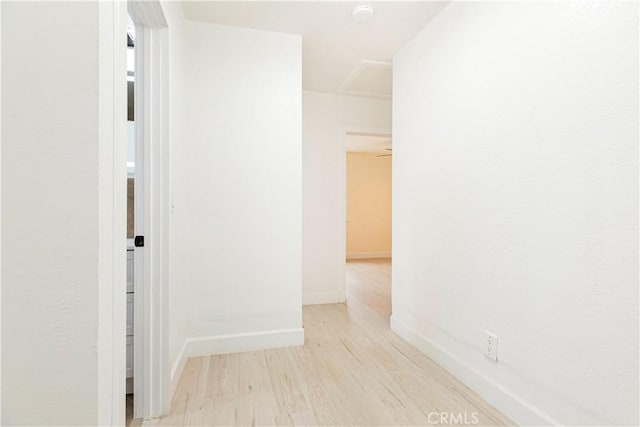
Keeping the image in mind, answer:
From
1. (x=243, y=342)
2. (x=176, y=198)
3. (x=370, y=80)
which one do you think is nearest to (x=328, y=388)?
(x=243, y=342)

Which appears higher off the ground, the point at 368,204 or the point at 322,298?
the point at 368,204

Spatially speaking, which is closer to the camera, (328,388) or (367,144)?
(328,388)

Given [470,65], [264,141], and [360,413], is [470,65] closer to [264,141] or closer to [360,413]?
[264,141]

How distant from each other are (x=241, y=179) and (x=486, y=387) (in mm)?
1982

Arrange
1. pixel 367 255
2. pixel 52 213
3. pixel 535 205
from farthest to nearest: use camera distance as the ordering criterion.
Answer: pixel 367 255 → pixel 535 205 → pixel 52 213

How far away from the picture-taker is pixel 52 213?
0.68 m

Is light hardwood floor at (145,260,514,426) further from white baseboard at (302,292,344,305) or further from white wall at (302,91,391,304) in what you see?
white wall at (302,91,391,304)

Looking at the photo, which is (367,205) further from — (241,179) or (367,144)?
(241,179)

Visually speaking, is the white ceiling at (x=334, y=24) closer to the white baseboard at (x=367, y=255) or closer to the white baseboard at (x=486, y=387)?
the white baseboard at (x=486, y=387)

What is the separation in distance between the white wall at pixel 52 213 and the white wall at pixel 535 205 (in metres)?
1.63

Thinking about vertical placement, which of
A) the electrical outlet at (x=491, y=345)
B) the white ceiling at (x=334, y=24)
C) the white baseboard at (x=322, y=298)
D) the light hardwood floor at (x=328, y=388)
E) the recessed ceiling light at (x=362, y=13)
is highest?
the white ceiling at (x=334, y=24)

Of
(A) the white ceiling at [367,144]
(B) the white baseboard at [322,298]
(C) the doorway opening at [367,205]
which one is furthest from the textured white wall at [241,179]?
(C) the doorway opening at [367,205]

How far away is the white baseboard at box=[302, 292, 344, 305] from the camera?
358 centimetres

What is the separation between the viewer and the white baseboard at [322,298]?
3.58 metres
